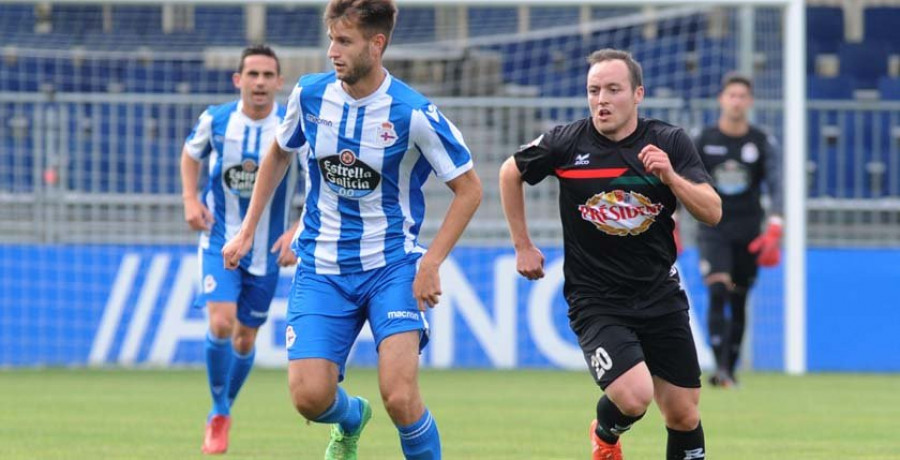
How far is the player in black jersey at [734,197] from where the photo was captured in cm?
1260

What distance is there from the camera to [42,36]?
56.5 ft

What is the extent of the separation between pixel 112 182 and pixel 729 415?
7833mm

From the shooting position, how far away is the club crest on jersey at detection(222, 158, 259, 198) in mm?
8930

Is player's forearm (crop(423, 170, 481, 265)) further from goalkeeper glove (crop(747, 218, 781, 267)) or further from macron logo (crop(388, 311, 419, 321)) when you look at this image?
goalkeeper glove (crop(747, 218, 781, 267))

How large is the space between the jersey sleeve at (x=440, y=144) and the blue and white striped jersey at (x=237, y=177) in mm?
2774

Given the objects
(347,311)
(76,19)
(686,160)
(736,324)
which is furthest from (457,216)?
(76,19)

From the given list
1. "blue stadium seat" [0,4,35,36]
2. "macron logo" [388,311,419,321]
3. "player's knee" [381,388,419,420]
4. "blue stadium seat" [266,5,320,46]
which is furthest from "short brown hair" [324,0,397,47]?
"blue stadium seat" [0,4,35,36]

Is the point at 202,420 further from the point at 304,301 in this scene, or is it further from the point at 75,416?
the point at 304,301

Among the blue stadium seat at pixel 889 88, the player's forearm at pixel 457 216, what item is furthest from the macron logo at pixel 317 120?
the blue stadium seat at pixel 889 88

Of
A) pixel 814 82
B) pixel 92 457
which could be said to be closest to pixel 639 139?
pixel 92 457

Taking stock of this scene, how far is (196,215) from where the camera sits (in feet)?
28.6

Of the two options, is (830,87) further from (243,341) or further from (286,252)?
(286,252)

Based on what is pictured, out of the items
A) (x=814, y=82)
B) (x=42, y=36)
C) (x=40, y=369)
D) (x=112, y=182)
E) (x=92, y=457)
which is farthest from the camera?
(x=814, y=82)

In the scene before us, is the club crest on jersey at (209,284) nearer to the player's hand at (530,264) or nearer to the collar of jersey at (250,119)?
the collar of jersey at (250,119)
